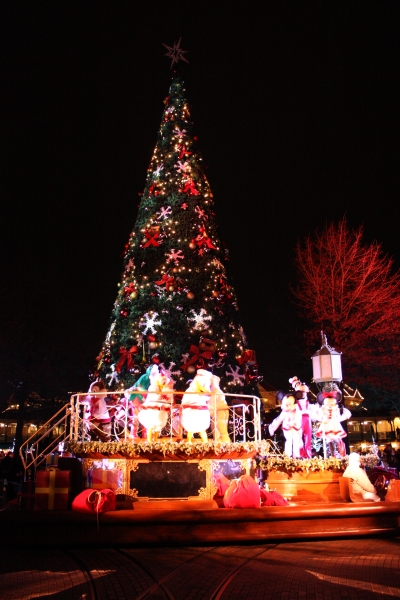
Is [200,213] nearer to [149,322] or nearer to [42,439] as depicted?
[149,322]

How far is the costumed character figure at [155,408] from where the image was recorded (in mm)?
10195

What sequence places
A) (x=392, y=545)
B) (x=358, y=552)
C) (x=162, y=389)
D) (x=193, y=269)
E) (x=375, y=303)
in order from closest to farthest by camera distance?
(x=358, y=552) < (x=392, y=545) < (x=162, y=389) < (x=193, y=269) < (x=375, y=303)

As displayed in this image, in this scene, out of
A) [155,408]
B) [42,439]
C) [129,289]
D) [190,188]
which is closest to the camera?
[155,408]

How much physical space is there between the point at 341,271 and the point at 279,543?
1452 cm

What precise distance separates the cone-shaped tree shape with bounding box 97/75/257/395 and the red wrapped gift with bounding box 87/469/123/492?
4415mm

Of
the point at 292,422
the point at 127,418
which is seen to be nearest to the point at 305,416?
the point at 292,422

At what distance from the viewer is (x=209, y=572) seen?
6551 mm

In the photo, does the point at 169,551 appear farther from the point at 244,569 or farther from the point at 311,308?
the point at 311,308

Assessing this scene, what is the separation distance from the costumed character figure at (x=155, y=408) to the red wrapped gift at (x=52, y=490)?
184cm

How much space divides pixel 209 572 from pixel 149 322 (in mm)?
8502

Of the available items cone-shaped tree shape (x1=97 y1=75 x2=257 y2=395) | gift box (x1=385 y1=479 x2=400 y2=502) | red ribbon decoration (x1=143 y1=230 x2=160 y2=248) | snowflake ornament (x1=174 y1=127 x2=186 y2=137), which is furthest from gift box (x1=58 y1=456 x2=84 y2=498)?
snowflake ornament (x1=174 y1=127 x2=186 y2=137)

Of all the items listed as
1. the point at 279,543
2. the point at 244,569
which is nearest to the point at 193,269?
the point at 279,543

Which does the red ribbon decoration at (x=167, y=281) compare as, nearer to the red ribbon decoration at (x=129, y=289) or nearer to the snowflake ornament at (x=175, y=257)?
the snowflake ornament at (x=175, y=257)

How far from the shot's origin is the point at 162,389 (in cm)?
1066
